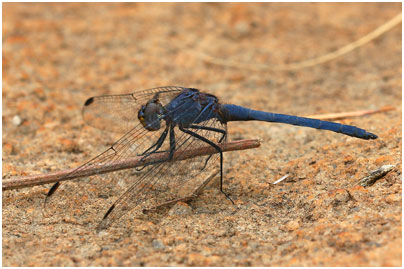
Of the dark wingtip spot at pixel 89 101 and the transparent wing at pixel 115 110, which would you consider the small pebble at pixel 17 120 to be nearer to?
the transparent wing at pixel 115 110

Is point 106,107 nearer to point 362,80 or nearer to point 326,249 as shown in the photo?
point 326,249

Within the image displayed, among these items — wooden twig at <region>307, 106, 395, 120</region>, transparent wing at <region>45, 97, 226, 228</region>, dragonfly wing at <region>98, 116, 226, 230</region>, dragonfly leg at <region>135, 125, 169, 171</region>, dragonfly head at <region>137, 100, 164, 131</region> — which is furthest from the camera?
wooden twig at <region>307, 106, 395, 120</region>

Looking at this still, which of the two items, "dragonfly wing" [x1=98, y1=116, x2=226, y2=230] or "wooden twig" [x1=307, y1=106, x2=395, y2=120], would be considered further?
"wooden twig" [x1=307, y1=106, x2=395, y2=120]

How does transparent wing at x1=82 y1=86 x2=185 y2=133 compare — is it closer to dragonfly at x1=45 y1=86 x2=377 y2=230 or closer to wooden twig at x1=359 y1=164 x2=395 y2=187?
dragonfly at x1=45 y1=86 x2=377 y2=230

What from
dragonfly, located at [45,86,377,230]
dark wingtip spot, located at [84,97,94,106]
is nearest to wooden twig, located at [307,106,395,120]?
dragonfly, located at [45,86,377,230]

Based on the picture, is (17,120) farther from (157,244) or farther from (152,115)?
(157,244)

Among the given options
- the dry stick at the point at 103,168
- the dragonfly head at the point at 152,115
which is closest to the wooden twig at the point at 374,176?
the dry stick at the point at 103,168

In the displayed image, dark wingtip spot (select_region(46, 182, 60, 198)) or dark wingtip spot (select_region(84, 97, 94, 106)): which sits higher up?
dark wingtip spot (select_region(84, 97, 94, 106))

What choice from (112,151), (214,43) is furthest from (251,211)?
(214,43)
